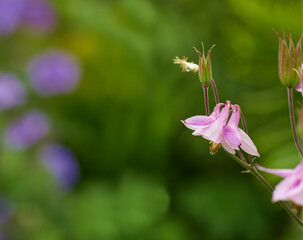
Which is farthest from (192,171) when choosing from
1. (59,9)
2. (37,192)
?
(59,9)

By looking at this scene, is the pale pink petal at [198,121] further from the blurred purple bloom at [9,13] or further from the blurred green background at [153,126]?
the blurred purple bloom at [9,13]

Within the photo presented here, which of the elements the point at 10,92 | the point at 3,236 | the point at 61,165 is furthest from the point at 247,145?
the point at 10,92

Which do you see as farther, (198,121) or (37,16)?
(37,16)

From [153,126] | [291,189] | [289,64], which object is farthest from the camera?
[153,126]

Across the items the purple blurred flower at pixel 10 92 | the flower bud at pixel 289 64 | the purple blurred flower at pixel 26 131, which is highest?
the flower bud at pixel 289 64

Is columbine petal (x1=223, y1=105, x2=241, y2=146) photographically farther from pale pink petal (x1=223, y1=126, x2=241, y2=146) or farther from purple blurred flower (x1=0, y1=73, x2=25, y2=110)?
purple blurred flower (x1=0, y1=73, x2=25, y2=110)

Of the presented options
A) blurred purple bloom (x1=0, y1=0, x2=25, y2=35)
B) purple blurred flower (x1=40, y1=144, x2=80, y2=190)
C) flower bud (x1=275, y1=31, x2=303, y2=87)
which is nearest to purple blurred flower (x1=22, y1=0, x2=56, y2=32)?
blurred purple bloom (x1=0, y1=0, x2=25, y2=35)

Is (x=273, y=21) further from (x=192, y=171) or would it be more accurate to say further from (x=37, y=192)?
(x=37, y=192)

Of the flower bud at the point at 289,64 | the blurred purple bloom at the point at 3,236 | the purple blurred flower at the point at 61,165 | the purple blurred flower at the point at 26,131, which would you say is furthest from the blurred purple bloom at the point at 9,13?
the flower bud at the point at 289,64

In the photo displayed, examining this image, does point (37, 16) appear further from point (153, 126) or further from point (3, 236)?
point (3, 236)
